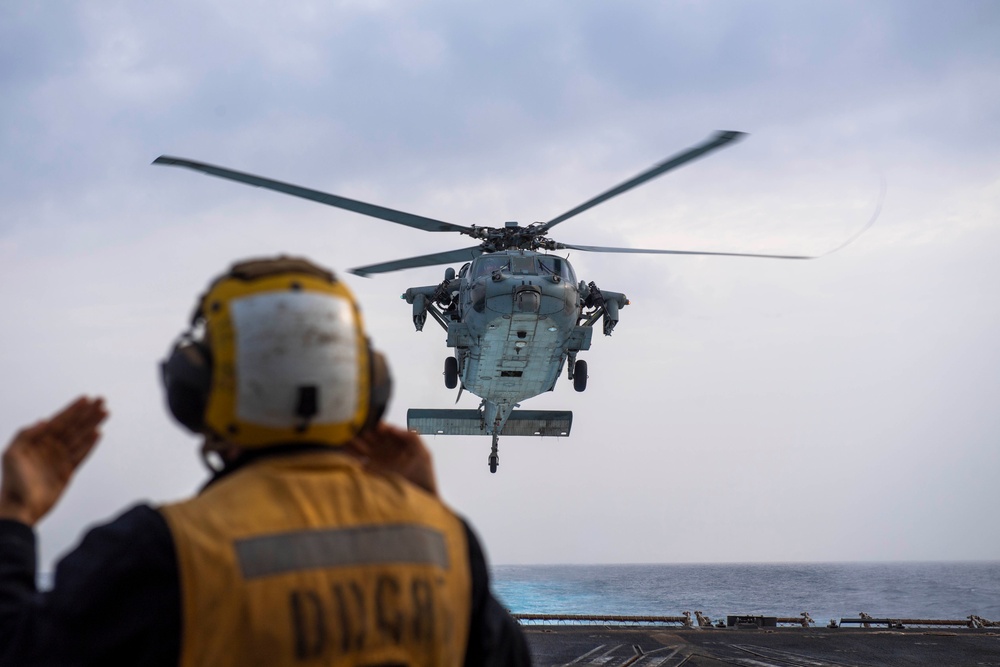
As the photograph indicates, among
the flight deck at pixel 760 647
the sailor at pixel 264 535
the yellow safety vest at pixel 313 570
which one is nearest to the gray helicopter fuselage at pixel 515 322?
the flight deck at pixel 760 647

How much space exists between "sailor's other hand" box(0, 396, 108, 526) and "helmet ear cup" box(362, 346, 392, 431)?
0.68 m

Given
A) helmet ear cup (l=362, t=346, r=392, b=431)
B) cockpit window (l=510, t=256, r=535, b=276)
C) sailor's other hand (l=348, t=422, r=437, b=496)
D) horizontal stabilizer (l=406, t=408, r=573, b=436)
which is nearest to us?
helmet ear cup (l=362, t=346, r=392, b=431)

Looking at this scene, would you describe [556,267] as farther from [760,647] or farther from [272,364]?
[272,364]

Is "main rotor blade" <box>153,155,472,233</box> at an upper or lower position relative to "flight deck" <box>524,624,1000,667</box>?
upper

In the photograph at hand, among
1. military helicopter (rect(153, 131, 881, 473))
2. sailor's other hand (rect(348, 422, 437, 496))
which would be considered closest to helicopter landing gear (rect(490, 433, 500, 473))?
military helicopter (rect(153, 131, 881, 473))

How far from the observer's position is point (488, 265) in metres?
19.4

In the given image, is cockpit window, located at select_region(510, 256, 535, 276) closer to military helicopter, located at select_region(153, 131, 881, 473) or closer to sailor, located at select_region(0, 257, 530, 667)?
military helicopter, located at select_region(153, 131, 881, 473)

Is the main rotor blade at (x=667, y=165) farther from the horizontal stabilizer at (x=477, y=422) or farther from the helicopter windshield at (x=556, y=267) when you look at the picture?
the horizontal stabilizer at (x=477, y=422)

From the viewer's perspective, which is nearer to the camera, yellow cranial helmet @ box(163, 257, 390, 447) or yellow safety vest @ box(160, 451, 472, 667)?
yellow safety vest @ box(160, 451, 472, 667)

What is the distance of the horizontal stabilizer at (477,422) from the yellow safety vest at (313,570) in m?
22.7

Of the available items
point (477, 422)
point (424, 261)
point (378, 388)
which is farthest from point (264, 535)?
point (477, 422)

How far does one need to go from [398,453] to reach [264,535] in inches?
26.9

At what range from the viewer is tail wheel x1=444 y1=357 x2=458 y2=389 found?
2244 centimetres

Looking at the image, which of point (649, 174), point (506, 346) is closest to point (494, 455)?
point (506, 346)
